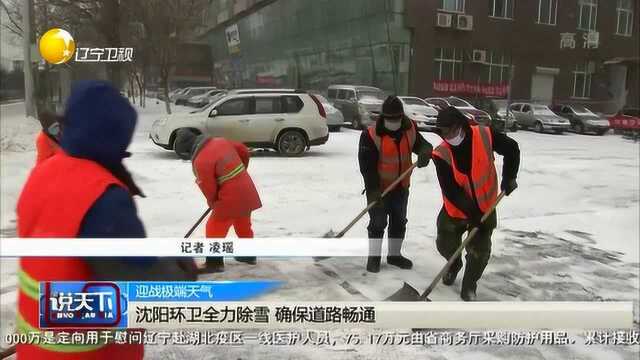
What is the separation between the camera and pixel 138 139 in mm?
1712

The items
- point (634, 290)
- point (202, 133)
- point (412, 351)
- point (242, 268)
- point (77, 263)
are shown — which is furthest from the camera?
point (634, 290)

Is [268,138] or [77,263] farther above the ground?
[268,138]

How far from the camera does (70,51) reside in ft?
5.70

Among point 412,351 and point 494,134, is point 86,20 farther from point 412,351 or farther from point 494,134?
point 412,351

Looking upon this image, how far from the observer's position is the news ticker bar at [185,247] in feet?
4.77

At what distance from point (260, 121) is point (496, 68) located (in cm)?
89

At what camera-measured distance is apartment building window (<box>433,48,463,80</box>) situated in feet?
6.02

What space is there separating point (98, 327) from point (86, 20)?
0.99 metres

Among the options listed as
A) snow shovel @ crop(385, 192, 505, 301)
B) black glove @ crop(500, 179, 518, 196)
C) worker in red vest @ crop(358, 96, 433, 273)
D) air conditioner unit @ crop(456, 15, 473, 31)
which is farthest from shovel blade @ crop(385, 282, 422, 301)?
air conditioner unit @ crop(456, 15, 473, 31)

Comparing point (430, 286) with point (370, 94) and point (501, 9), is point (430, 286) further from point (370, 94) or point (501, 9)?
point (501, 9)

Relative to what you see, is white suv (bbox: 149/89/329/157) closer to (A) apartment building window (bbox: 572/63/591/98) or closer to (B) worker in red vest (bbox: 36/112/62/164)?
(B) worker in red vest (bbox: 36/112/62/164)

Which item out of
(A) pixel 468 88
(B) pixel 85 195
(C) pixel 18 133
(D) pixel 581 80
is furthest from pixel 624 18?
(C) pixel 18 133

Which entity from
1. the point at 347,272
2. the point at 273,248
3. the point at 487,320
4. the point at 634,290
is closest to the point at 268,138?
the point at 273,248

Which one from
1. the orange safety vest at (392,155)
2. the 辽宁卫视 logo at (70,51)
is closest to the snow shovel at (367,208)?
the orange safety vest at (392,155)
